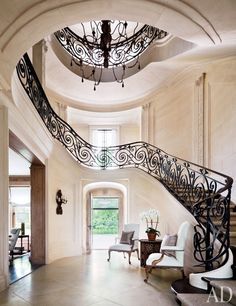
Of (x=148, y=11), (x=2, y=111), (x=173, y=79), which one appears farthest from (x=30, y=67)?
(x=173, y=79)

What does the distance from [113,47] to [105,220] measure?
5.83 m

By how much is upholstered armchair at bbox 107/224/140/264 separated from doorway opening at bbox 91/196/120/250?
226 centimetres

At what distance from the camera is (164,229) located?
8.08m

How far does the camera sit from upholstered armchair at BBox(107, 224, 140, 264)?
761cm

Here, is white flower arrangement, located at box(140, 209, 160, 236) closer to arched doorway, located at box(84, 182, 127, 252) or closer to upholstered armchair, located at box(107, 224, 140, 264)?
upholstered armchair, located at box(107, 224, 140, 264)

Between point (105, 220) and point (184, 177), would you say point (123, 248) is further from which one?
point (105, 220)

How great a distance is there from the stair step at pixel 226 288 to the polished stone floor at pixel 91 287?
0.71 metres

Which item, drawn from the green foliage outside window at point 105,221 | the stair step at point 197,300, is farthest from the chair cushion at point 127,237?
the stair step at point 197,300

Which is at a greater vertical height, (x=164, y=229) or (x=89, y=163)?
(x=89, y=163)

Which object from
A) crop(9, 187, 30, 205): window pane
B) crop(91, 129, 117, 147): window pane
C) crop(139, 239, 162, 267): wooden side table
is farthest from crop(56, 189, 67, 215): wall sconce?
crop(91, 129, 117, 147): window pane

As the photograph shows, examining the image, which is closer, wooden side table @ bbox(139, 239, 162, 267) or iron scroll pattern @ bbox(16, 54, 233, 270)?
iron scroll pattern @ bbox(16, 54, 233, 270)

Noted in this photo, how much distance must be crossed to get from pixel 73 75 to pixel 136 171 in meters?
3.57

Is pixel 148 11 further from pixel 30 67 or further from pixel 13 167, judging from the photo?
pixel 13 167

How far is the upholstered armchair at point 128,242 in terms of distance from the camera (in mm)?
7605
